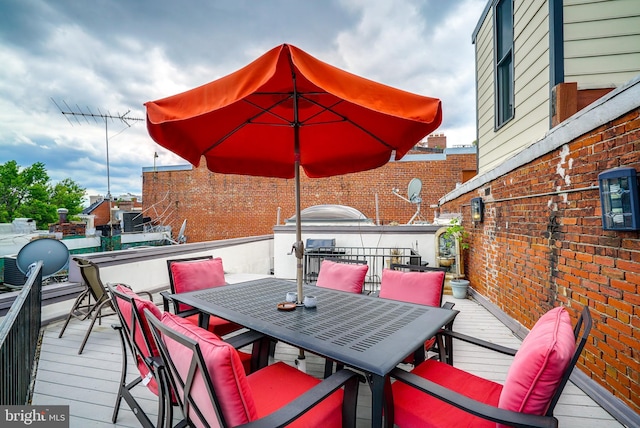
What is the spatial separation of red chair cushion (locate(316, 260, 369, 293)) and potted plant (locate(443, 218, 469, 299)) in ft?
8.75

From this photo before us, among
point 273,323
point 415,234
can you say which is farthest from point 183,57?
point 273,323

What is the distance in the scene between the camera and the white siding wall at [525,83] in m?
3.11

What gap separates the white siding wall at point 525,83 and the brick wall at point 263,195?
20.1 feet

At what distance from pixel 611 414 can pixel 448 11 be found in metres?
6.88

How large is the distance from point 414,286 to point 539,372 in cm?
149

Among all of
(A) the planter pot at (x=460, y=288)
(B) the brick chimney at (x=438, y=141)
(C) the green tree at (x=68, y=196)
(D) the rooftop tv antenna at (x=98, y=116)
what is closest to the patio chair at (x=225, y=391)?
(A) the planter pot at (x=460, y=288)

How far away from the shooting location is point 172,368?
116cm

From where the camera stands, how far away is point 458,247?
201 inches

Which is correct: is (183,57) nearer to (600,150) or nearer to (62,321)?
(62,321)

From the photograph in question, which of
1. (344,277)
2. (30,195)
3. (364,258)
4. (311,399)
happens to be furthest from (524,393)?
(30,195)

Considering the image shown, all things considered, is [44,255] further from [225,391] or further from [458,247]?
[458,247]

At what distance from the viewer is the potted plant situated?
4648 mm

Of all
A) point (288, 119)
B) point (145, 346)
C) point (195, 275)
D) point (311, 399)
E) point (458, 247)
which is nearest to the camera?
point (311, 399)

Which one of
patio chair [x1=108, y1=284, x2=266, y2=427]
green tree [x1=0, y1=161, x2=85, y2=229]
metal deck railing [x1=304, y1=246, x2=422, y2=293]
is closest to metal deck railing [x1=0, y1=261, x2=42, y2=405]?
patio chair [x1=108, y1=284, x2=266, y2=427]
